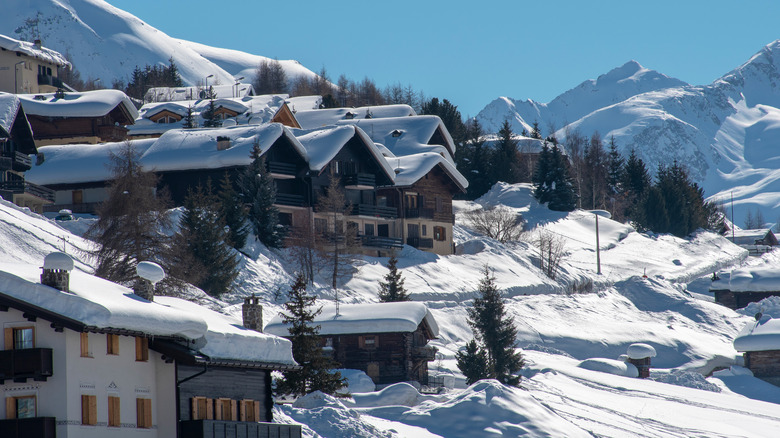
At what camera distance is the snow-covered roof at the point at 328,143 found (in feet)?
215

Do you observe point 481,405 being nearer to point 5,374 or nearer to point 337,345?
point 337,345

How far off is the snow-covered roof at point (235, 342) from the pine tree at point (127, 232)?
10378 mm

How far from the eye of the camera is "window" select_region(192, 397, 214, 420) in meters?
27.4

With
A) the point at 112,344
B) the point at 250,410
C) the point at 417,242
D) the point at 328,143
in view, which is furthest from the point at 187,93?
the point at 112,344

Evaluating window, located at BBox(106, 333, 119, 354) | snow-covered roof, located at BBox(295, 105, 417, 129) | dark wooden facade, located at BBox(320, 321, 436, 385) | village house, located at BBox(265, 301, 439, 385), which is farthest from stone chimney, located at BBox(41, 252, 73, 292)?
snow-covered roof, located at BBox(295, 105, 417, 129)

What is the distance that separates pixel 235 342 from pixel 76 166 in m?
38.3

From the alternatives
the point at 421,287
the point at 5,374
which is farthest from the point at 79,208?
the point at 5,374

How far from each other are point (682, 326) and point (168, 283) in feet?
119

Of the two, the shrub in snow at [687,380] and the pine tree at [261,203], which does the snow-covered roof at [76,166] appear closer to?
the pine tree at [261,203]

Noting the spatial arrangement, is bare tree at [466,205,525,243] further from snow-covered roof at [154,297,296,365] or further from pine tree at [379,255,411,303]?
snow-covered roof at [154,297,296,365]

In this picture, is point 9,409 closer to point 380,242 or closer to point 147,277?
point 147,277

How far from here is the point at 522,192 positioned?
96.0 m

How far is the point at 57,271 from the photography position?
79.0ft

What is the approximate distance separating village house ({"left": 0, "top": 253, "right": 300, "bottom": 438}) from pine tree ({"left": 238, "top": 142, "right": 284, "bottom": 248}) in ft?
97.6
